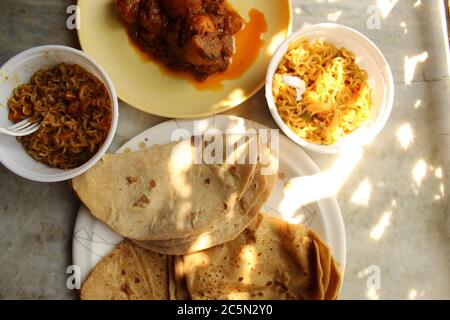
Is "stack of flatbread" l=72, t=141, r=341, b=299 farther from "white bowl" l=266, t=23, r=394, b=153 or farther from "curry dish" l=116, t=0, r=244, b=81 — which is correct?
"curry dish" l=116, t=0, r=244, b=81

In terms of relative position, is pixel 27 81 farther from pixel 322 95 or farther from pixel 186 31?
pixel 322 95

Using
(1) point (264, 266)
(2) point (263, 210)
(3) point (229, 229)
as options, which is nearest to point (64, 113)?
(3) point (229, 229)

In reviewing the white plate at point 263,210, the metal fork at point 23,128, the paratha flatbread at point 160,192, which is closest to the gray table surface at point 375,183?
the white plate at point 263,210

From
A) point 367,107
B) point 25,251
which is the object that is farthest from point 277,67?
point 25,251

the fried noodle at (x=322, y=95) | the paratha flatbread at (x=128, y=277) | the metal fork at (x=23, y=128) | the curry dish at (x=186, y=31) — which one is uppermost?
the curry dish at (x=186, y=31)

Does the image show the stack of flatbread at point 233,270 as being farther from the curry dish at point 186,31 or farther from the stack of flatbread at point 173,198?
the curry dish at point 186,31
